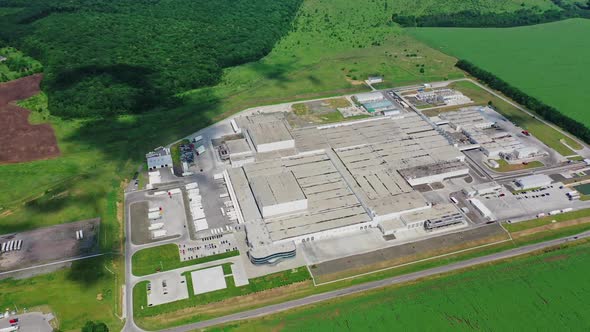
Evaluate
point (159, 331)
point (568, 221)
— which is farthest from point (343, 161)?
point (159, 331)

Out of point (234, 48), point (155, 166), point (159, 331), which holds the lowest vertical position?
point (159, 331)

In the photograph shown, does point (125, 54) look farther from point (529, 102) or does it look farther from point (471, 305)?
point (471, 305)

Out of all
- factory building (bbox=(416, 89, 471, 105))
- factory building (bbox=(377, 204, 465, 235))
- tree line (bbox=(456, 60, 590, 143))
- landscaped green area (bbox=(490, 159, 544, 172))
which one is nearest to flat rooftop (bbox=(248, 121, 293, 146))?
factory building (bbox=(377, 204, 465, 235))

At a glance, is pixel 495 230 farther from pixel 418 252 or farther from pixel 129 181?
pixel 129 181

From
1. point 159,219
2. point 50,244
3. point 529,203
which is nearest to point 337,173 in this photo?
point 159,219

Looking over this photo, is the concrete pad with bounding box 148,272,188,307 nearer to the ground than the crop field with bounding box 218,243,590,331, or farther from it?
farther from it

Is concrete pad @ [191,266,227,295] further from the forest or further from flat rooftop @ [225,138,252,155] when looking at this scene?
the forest

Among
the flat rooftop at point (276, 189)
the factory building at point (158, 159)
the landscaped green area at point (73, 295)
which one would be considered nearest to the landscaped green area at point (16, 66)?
the factory building at point (158, 159)
